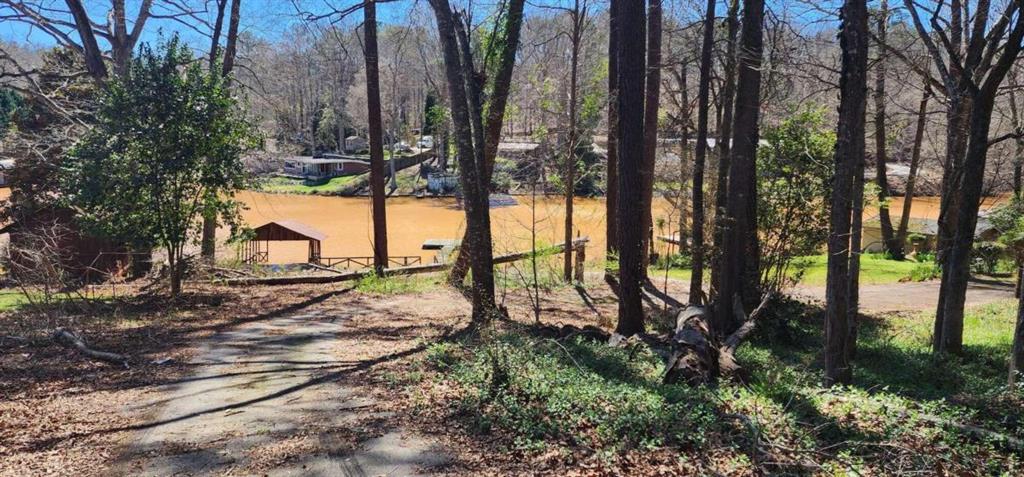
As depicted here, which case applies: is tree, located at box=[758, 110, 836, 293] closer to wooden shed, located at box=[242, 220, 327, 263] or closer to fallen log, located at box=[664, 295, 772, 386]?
fallen log, located at box=[664, 295, 772, 386]

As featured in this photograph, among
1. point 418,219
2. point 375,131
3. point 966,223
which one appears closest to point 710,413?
point 966,223

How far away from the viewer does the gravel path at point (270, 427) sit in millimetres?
4543

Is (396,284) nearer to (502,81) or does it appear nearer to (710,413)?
(502,81)

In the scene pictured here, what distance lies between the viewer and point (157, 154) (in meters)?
11.2

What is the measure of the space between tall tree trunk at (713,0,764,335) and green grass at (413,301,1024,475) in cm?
265

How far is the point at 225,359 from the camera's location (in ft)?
25.2

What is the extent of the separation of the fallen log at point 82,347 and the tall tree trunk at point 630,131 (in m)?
6.56

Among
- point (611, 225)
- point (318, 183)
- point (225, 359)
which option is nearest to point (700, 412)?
point (225, 359)

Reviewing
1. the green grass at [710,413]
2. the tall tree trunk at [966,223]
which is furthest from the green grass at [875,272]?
the green grass at [710,413]

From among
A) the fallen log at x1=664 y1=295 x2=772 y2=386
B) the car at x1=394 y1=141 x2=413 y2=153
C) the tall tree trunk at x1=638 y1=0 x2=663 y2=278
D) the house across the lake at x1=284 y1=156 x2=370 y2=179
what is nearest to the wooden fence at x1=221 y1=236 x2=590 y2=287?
the tall tree trunk at x1=638 y1=0 x2=663 y2=278

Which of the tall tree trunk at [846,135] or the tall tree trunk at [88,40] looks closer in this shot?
the tall tree trunk at [846,135]

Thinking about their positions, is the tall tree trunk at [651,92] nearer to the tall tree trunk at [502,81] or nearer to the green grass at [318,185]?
the tall tree trunk at [502,81]

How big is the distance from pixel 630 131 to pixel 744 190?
2.57 m

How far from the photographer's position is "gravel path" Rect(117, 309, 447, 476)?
14.9ft
